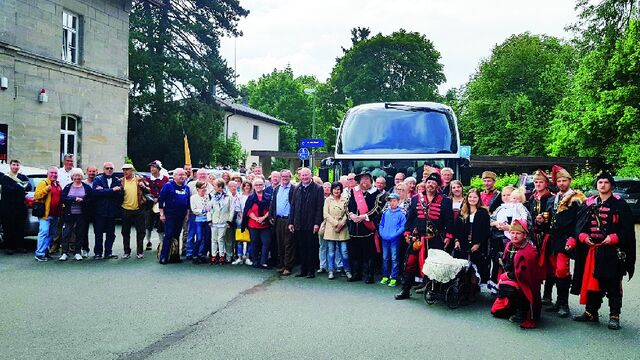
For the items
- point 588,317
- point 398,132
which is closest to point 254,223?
point 398,132

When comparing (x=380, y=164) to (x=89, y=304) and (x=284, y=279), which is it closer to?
(x=284, y=279)

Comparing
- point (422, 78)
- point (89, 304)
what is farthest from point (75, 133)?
point (422, 78)

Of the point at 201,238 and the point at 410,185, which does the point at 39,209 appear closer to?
the point at 201,238

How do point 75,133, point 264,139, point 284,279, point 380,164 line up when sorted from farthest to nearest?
Result: point 264,139
point 75,133
point 380,164
point 284,279

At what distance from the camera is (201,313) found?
7.19 m

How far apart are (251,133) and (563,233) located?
51.4m

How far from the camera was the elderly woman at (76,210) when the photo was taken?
36.5ft

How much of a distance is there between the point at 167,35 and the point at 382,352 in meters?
30.0

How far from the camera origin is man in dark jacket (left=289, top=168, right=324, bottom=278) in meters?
10.1

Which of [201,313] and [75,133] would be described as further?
[75,133]

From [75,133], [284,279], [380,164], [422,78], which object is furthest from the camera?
[422,78]

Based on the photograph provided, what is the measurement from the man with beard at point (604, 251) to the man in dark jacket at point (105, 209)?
8.47m

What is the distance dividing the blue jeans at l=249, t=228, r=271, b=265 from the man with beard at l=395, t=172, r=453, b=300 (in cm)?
323

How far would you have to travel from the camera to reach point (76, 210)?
11.2 m
